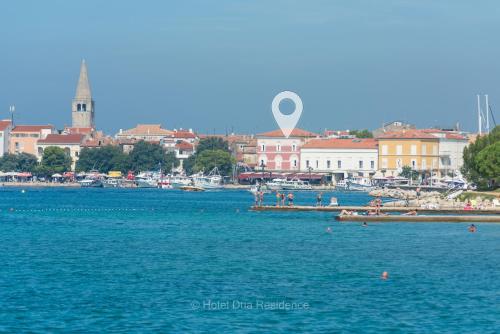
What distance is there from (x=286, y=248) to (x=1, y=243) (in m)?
10.3

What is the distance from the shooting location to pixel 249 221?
197ft

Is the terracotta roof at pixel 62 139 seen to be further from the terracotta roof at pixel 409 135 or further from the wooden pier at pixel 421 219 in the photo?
the wooden pier at pixel 421 219

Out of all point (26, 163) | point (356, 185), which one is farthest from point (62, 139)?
point (356, 185)

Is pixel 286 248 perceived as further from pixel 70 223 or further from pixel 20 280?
pixel 70 223

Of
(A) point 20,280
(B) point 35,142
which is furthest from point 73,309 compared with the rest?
(B) point 35,142

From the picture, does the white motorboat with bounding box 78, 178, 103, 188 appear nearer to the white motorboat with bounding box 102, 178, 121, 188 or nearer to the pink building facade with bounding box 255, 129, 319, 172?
the white motorboat with bounding box 102, 178, 121, 188

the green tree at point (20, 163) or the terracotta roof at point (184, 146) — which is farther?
the terracotta roof at point (184, 146)

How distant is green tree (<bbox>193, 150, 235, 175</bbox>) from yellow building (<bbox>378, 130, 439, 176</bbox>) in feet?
63.4

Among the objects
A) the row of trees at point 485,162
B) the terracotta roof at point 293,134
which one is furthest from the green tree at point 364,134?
the row of trees at point 485,162

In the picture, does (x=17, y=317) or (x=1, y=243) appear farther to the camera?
(x=1, y=243)

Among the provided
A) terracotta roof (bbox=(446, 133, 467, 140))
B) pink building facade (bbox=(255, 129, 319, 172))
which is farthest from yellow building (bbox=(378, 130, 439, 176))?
pink building facade (bbox=(255, 129, 319, 172))

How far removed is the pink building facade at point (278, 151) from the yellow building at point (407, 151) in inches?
450

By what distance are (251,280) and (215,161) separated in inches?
4616

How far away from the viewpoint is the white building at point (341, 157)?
144 meters
